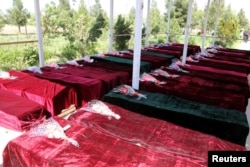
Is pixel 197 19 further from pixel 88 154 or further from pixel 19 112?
pixel 88 154

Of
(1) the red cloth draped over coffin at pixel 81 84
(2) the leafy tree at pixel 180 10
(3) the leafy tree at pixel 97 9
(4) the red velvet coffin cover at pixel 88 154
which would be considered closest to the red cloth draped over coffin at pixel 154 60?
(1) the red cloth draped over coffin at pixel 81 84

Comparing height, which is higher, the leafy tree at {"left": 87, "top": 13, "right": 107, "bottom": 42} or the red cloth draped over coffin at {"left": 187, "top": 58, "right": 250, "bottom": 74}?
the leafy tree at {"left": 87, "top": 13, "right": 107, "bottom": 42}

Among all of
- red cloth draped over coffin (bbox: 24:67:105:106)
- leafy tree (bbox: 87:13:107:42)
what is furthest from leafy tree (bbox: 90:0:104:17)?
red cloth draped over coffin (bbox: 24:67:105:106)

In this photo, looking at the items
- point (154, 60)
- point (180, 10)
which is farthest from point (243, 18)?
point (154, 60)

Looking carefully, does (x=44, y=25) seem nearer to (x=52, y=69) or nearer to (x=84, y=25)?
(x=84, y=25)

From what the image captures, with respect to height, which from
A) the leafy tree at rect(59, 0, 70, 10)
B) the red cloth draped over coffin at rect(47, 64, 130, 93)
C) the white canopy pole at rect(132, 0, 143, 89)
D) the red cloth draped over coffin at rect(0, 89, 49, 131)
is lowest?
the red cloth draped over coffin at rect(0, 89, 49, 131)

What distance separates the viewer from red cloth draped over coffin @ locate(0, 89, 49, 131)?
2596 mm

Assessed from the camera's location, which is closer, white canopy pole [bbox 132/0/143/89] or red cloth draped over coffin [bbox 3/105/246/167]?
red cloth draped over coffin [bbox 3/105/246/167]

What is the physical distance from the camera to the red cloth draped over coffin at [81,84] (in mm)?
3520

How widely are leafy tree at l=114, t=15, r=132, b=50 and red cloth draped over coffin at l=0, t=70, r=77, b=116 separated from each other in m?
5.57

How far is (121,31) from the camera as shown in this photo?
9219mm

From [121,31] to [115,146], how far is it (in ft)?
26.0

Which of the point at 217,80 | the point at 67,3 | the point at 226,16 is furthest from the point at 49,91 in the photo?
the point at 226,16

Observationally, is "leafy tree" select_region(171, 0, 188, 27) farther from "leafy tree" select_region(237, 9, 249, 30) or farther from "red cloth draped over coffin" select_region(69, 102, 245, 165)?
"red cloth draped over coffin" select_region(69, 102, 245, 165)
